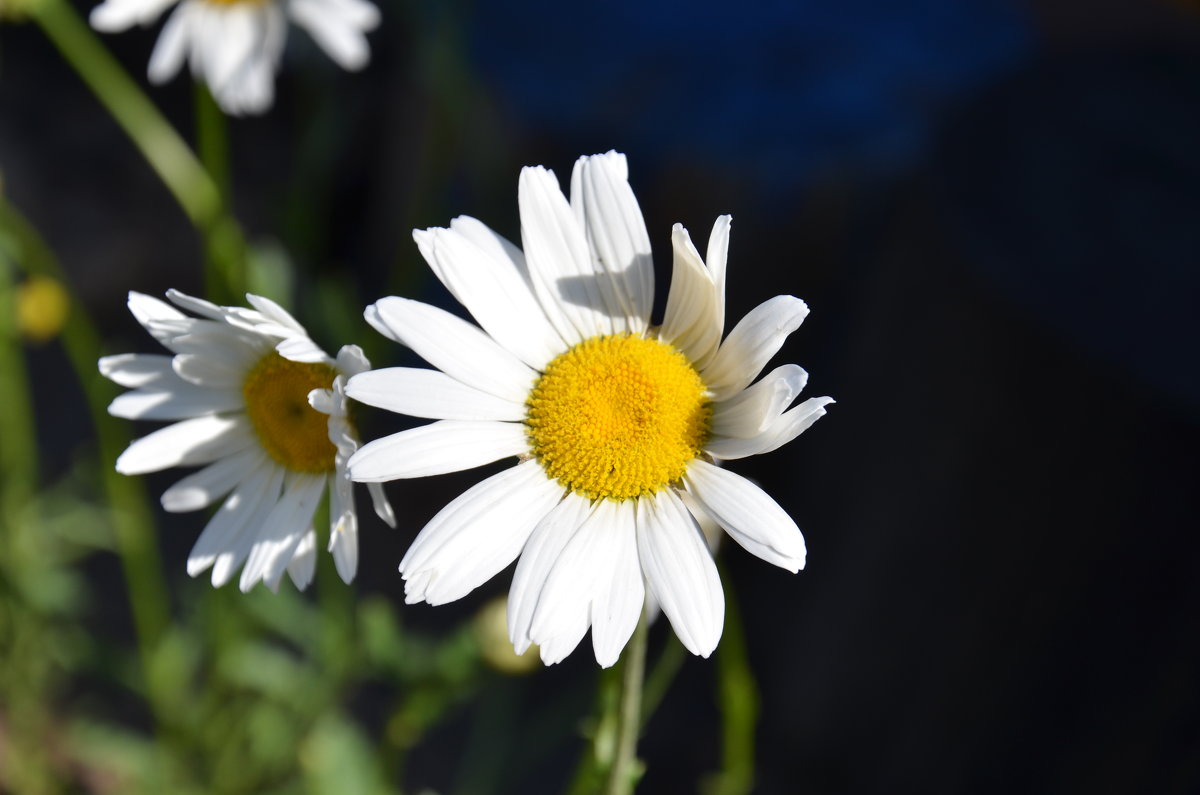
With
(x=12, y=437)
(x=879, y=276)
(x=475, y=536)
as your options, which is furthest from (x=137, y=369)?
(x=879, y=276)

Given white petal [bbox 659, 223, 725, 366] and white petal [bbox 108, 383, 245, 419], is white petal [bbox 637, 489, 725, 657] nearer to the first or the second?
white petal [bbox 659, 223, 725, 366]

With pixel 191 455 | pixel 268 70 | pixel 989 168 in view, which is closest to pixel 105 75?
pixel 268 70

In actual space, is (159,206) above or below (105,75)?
above

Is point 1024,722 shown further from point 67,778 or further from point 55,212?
point 55,212

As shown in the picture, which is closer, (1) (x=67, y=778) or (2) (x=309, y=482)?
(2) (x=309, y=482)

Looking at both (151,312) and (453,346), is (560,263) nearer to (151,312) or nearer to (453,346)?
(453,346)
